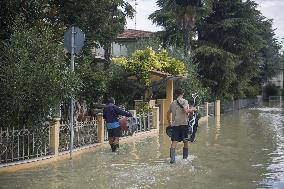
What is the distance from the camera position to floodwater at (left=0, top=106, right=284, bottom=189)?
9398 mm

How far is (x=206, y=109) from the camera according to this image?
32031mm

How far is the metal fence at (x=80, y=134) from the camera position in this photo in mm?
12859

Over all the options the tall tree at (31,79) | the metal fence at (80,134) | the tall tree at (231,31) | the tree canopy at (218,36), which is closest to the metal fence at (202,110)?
the tree canopy at (218,36)

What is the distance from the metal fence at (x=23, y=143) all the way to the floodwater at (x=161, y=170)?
50 cm

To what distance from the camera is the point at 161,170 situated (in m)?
10.9

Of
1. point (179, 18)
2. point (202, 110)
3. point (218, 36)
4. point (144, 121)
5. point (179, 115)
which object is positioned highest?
point (179, 18)

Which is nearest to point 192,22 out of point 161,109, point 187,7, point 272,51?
point 187,7

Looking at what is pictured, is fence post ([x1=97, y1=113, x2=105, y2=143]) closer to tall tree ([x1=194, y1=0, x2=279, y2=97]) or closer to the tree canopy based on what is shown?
the tree canopy

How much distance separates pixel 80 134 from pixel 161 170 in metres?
3.64

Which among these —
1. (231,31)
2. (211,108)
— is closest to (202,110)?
(211,108)

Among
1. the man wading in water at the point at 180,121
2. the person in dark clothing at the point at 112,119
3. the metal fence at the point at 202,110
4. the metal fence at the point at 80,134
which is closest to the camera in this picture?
the man wading in water at the point at 180,121

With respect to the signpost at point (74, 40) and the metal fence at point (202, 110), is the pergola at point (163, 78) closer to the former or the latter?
the metal fence at point (202, 110)

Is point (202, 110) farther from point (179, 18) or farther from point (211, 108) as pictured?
point (179, 18)

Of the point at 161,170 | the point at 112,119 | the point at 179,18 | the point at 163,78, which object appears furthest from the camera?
the point at 179,18
